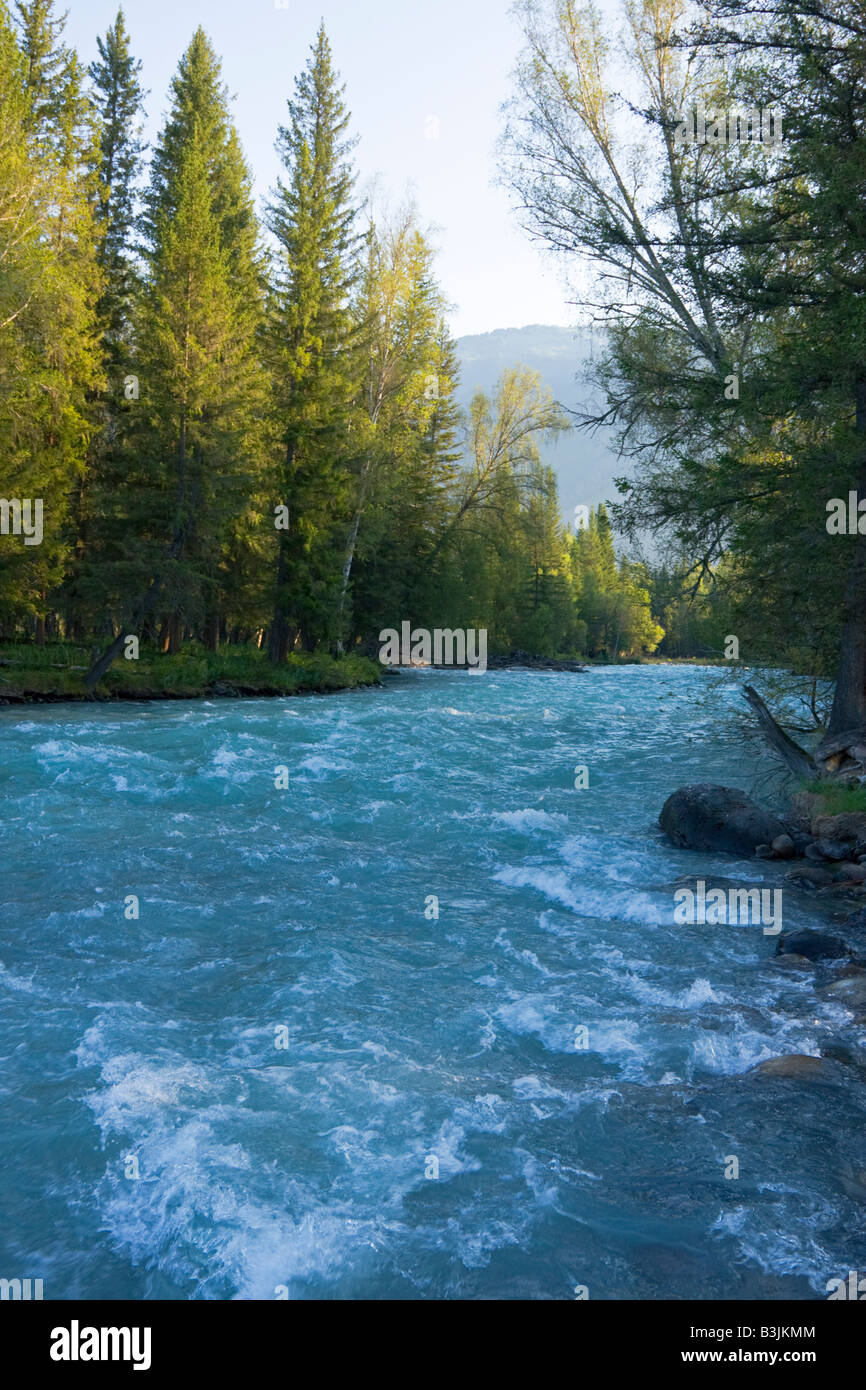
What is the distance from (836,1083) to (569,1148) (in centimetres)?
188

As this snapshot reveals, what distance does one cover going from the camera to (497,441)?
49031mm

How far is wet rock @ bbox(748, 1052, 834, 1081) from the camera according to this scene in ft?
19.1

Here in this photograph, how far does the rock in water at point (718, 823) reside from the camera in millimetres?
11711

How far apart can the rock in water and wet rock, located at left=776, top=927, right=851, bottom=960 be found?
3.43 m

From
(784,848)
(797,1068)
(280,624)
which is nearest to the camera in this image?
(797,1068)

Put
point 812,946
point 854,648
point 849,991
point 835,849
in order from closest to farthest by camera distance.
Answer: point 849,991 < point 812,946 < point 835,849 < point 854,648

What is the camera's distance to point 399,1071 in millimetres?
5934

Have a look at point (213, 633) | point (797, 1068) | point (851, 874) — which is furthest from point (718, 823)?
point (213, 633)

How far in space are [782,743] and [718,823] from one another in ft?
8.76

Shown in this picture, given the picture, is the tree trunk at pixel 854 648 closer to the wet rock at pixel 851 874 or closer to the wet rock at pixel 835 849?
the wet rock at pixel 835 849

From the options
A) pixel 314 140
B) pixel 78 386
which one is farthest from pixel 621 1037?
pixel 314 140

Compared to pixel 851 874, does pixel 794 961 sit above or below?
→ below

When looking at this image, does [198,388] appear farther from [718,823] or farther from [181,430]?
[718,823]
